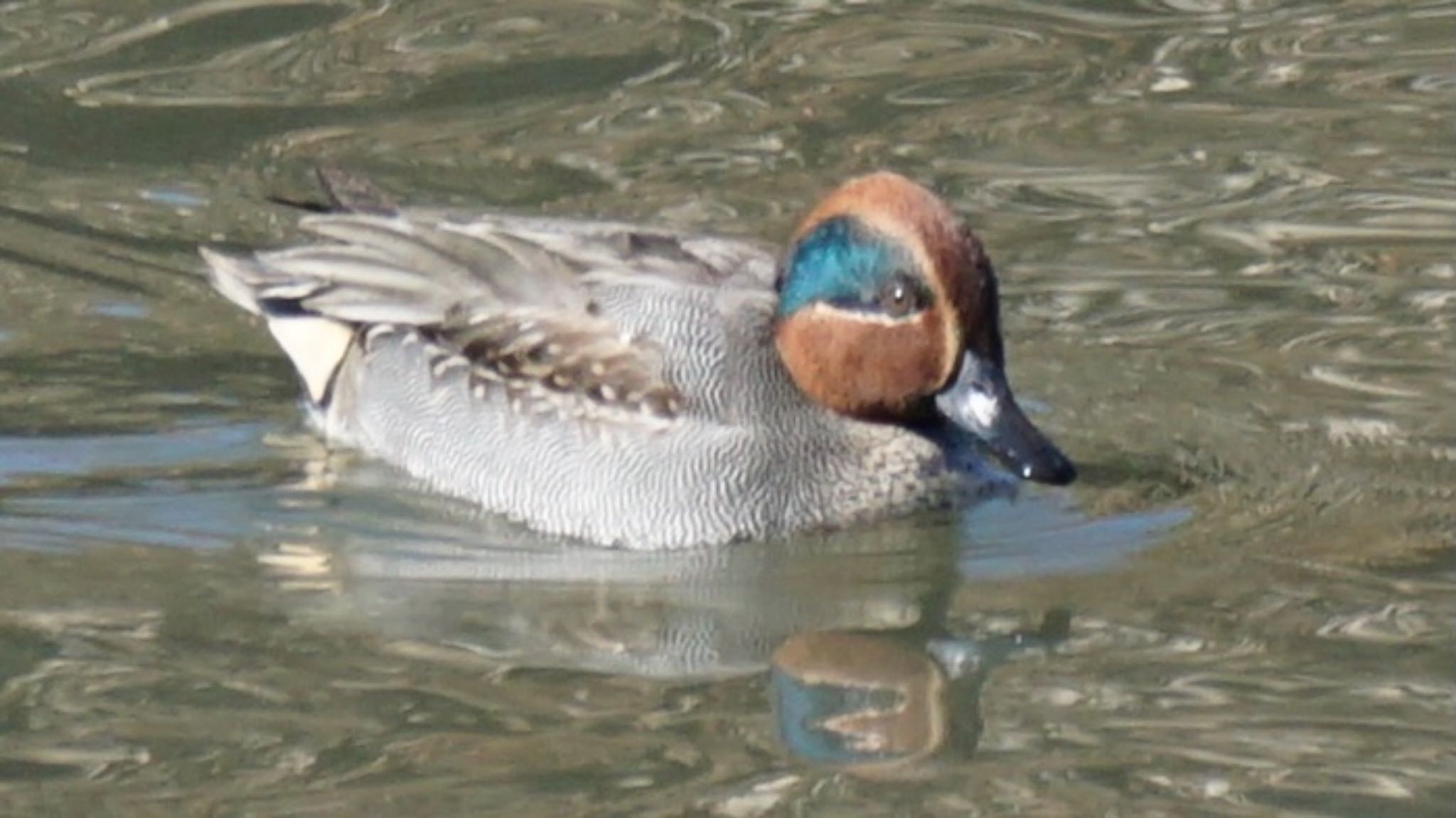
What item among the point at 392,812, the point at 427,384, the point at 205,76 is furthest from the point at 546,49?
the point at 392,812

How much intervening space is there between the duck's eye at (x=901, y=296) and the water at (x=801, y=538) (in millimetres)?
624

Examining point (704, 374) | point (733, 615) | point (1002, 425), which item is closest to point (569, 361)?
point (704, 374)

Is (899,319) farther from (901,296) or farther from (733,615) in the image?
(733,615)

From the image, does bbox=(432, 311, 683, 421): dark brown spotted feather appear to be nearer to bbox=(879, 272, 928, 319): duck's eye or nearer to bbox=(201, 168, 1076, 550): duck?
bbox=(201, 168, 1076, 550): duck

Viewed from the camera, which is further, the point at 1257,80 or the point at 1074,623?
the point at 1257,80

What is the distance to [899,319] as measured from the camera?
820 cm

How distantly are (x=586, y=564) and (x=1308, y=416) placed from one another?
6.95 feet

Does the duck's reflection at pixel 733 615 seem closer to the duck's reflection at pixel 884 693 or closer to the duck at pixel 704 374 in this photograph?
the duck's reflection at pixel 884 693

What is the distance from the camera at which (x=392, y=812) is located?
21.1ft

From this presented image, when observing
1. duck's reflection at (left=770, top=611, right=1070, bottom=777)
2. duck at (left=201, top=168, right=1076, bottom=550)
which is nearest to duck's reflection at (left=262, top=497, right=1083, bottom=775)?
duck's reflection at (left=770, top=611, right=1070, bottom=777)

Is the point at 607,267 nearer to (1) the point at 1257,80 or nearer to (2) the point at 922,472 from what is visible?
(2) the point at 922,472

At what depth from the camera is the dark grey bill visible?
8047mm

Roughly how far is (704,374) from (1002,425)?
816mm

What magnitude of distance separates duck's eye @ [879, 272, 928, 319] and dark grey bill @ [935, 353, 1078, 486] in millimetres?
189
